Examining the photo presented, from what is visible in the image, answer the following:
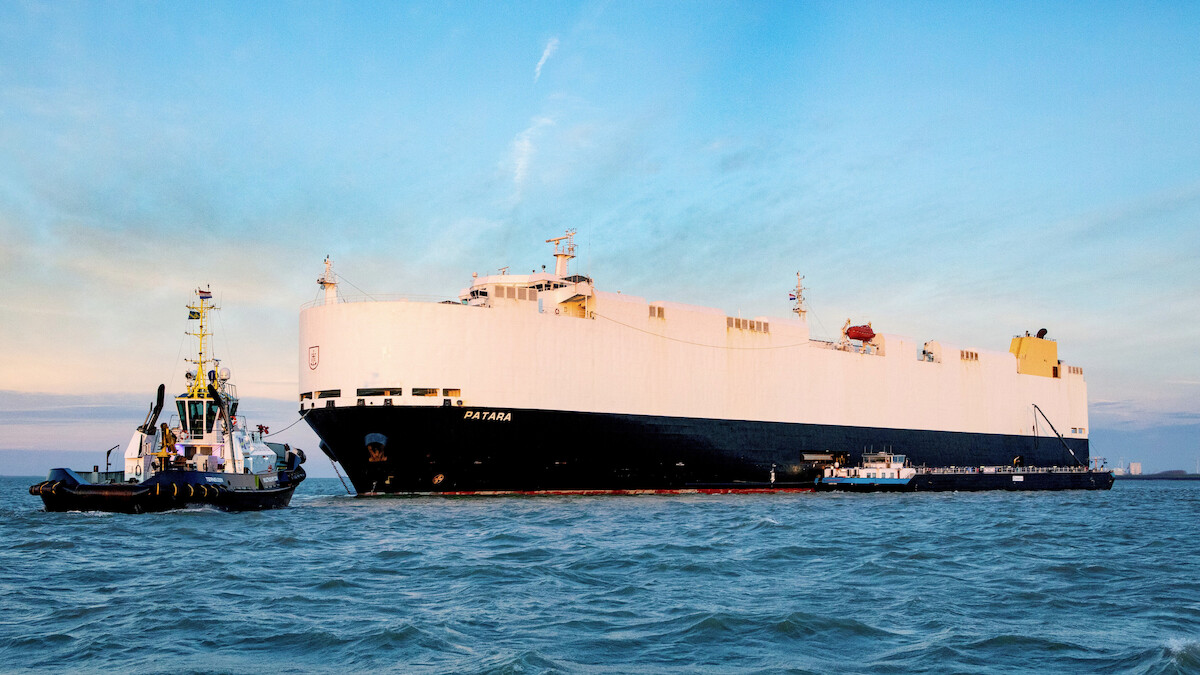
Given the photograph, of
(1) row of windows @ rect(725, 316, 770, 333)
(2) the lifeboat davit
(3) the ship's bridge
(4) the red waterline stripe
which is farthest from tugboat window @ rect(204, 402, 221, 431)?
(2) the lifeboat davit

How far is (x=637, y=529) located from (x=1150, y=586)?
44.5ft

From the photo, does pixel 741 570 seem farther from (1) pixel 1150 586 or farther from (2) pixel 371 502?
(2) pixel 371 502

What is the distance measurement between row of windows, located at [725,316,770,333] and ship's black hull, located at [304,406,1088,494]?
240 inches

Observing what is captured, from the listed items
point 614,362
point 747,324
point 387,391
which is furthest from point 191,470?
point 747,324

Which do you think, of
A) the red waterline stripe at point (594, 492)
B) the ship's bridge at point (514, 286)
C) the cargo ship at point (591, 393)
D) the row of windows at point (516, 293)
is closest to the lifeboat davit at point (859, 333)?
the cargo ship at point (591, 393)

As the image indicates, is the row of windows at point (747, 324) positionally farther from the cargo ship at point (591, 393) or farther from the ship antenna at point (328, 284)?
the ship antenna at point (328, 284)

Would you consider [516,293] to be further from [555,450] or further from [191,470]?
[191,470]

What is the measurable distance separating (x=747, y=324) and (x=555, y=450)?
1779 cm

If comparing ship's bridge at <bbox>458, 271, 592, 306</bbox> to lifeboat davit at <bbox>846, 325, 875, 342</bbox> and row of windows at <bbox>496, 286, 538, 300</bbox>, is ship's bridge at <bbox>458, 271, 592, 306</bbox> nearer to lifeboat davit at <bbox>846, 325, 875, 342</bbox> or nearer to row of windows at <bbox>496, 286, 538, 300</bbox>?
row of windows at <bbox>496, 286, 538, 300</bbox>

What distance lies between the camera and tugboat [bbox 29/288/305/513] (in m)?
29.8

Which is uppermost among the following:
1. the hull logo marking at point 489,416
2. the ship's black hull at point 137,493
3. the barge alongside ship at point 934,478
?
the hull logo marking at point 489,416

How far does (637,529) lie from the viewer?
26.2m

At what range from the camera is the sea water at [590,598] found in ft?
→ 35.1

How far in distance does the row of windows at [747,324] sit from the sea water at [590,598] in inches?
1117
